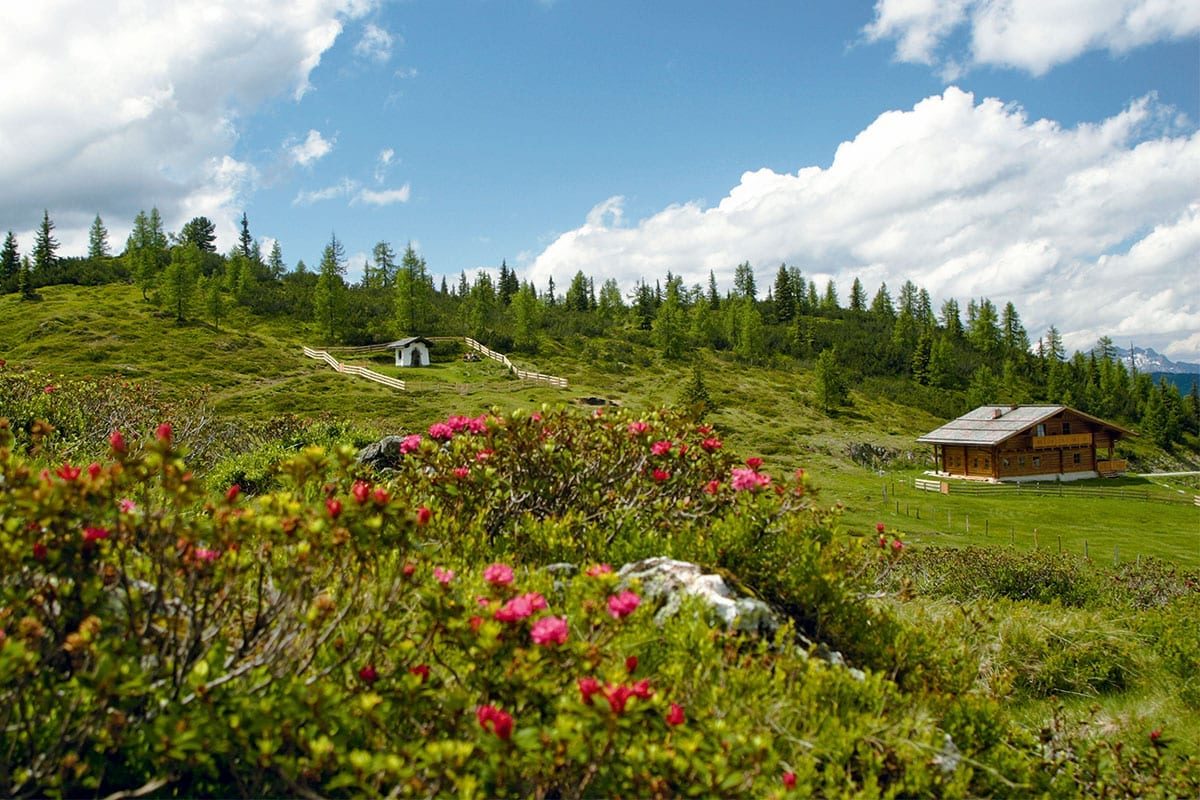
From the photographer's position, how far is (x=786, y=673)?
10.7 feet

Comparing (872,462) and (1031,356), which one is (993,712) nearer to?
(872,462)

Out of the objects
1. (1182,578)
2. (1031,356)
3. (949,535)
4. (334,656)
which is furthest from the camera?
(1031,356)

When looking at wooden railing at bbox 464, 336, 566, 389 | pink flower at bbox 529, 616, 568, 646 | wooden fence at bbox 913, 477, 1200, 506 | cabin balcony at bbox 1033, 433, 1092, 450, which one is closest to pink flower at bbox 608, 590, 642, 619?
pink flower at bbox 529, 616, 568, 646

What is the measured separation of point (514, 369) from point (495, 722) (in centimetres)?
5690

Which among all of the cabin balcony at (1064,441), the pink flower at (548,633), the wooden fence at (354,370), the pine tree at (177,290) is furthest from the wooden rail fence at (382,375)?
the pink flower at (548,633)

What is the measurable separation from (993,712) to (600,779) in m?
2.32

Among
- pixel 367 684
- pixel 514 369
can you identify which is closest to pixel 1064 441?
pixel 514 369

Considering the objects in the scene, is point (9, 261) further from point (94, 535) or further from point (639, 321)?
point (94, 535)

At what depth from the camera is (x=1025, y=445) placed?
4641 centimetres

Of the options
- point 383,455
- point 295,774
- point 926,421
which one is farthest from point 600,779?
point 926,421

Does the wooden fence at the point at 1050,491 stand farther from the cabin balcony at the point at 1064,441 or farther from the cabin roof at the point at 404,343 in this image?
the cabin roof at the point at 404,343

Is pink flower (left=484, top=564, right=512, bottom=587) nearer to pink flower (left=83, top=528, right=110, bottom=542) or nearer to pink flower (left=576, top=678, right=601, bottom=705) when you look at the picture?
pink flower (left=576, top=678, right=601, bottom=705)

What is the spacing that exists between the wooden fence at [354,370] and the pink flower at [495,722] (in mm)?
45818

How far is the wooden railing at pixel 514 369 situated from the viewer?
53094mm
